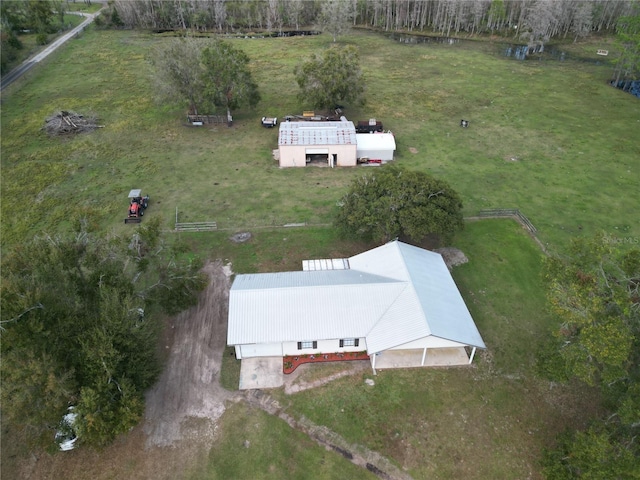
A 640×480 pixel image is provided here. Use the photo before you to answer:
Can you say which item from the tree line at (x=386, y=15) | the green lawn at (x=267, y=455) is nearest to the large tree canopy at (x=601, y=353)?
the green lawn at (x=267, y=455)

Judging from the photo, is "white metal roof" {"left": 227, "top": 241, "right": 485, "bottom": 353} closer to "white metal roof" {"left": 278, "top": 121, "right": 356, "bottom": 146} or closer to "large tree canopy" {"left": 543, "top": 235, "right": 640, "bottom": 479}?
A: "large tree canopy" {"left": 543, "top": 235, "right": 640, "bottom": 479}

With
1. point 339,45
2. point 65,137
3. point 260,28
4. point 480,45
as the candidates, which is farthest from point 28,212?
point 480,45

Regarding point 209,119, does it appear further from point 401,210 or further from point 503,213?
point 503,213

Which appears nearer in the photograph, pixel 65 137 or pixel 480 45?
pixel 65 137

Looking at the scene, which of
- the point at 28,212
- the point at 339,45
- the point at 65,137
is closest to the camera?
the point at 28,212

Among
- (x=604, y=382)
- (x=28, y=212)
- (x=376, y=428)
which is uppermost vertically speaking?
(x=604, y=382)

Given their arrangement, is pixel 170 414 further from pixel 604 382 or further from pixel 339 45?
pixel 339 45
